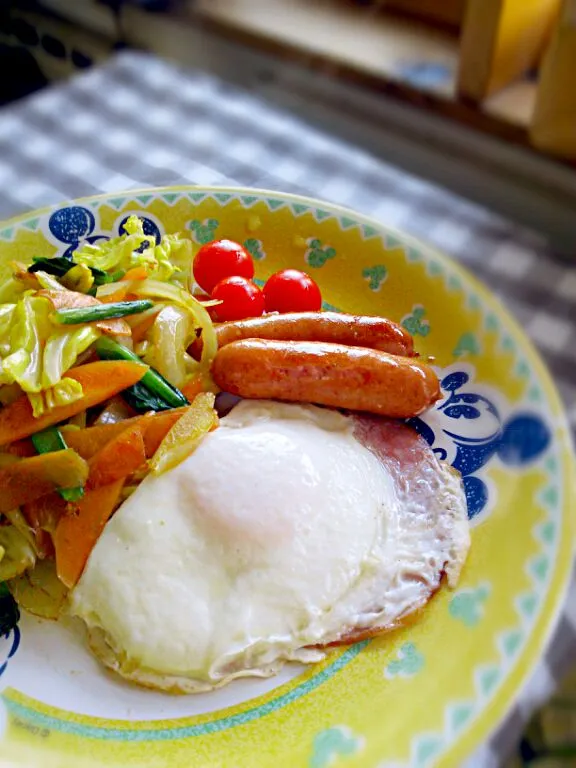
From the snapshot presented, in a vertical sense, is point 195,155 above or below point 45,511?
above

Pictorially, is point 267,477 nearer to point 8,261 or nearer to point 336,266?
point 336,266

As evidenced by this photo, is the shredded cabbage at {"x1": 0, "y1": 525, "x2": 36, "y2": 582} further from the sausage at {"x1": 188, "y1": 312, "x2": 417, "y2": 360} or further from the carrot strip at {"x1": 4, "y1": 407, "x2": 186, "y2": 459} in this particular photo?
the sausage at {"x1": 188, "y1": 312, "x2": 417, "y2": 360}

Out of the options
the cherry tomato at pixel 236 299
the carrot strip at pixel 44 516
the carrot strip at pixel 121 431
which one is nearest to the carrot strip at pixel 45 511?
the carrot strip at pixel 44 516

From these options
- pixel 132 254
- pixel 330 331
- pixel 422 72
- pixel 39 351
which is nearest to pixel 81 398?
pixel 39 351

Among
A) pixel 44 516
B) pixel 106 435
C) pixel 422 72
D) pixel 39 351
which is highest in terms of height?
pixel 422 72

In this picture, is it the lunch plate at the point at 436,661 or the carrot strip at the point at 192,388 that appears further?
the carrot strip at the point at 192,388

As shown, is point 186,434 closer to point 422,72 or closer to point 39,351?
point 39,351

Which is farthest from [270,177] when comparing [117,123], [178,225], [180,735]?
[180,735]

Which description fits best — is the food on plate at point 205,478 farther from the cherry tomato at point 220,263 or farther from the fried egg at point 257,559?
the cherry tomato at point 220,263
